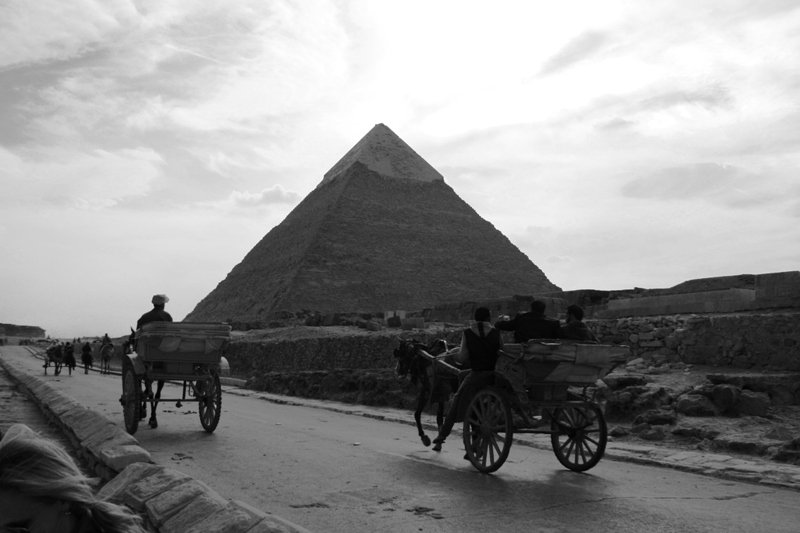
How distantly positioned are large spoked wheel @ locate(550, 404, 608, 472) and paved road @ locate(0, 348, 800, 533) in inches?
6.2

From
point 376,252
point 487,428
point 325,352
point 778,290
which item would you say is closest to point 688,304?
point 778,290

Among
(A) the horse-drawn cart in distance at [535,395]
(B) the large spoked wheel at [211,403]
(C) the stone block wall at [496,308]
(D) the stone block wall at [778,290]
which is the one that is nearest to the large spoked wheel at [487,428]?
(A) the horse-drawn cart in distance at [535,395]

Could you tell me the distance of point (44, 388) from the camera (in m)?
13.1

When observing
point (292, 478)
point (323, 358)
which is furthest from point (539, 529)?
point (323, 358)

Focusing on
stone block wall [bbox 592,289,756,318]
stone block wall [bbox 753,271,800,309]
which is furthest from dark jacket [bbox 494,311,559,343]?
stone block wall [bbox 592,289,756,318]

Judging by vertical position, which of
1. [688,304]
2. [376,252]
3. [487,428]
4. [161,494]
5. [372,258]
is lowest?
[161,494]

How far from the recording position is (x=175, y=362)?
9.34 meters

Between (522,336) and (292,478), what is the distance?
251 centimetres

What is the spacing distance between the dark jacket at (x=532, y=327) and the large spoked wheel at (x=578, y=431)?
72 cm

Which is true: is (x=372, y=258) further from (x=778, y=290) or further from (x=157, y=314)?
(x=157, y=314)

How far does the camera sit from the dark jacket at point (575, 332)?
24.2 feet

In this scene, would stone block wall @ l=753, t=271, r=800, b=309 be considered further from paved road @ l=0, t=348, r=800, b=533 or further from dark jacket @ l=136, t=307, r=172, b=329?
dark jacket @ l=136, t=307, r=172, b=329

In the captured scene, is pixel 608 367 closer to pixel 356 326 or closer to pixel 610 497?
pixel 610 497

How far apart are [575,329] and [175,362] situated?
4.86 metres
